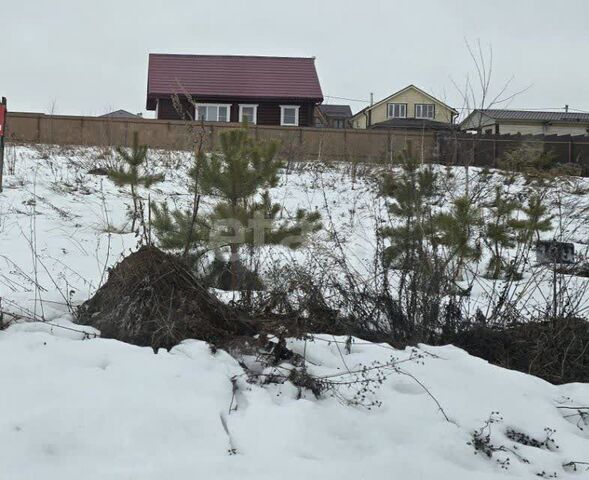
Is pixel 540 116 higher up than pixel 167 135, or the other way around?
pixel 540 116

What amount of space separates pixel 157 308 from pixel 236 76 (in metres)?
25.8

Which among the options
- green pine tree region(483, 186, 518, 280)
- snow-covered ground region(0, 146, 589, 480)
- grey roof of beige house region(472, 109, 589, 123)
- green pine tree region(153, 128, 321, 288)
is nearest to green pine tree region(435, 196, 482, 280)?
green pine tree region(483, 186, 518, 280)

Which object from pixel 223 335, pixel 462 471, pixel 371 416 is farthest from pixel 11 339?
pixel 462 471

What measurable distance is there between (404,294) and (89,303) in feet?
7.39

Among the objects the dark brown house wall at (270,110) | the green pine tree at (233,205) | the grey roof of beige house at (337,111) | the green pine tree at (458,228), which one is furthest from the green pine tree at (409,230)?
the grey roof of beige house at (337,111)

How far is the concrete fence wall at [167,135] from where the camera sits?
16719 mm

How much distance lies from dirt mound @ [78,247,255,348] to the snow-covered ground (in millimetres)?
174

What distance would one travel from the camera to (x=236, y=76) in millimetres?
28109

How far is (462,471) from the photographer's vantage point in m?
2.55

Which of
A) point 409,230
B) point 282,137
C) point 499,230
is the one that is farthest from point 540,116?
point 409,230

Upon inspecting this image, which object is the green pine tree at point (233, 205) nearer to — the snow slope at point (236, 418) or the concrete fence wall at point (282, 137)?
the snow slope at point (236, 418)

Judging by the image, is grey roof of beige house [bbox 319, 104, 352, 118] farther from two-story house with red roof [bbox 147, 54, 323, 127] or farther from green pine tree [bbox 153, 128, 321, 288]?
green pine tree [bbox 153, 128, 321, 288]

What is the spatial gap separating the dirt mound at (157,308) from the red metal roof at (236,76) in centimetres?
2389

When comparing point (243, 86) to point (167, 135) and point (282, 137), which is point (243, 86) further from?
point (282, 137)
